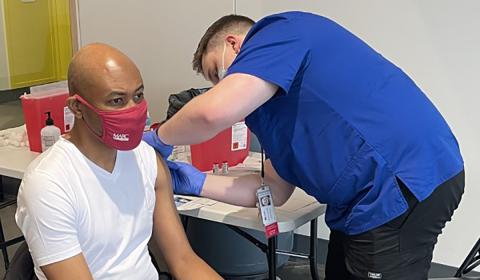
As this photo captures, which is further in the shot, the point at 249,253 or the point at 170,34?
the point at 170,34

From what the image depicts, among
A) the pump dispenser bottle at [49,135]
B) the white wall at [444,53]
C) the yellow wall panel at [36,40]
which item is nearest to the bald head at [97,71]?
the pump dispenser bottle at [49,135]

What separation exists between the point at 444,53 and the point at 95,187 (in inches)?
65.3

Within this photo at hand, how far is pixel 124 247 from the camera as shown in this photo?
5.28 feet

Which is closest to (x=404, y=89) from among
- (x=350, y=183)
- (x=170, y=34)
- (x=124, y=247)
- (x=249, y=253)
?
(x=350, y=183)

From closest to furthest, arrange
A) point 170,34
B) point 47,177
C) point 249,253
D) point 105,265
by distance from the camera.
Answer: point 47,177, point 105,265, point 249,253, point 170,34

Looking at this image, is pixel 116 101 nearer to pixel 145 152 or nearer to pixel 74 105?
pixel 74 105

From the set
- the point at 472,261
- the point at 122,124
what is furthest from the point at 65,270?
the point at 472,261

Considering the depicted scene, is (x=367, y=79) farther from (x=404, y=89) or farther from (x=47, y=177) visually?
(x=47, y=177)

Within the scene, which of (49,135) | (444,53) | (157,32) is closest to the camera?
(49,135)

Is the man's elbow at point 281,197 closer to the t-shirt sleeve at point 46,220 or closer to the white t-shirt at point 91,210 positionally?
the white t-shirt at point 91,210

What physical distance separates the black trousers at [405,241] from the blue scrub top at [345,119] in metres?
0.02

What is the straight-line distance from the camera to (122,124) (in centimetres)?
149

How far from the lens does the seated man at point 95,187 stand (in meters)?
1.45

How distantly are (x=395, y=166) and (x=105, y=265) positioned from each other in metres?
0.74
